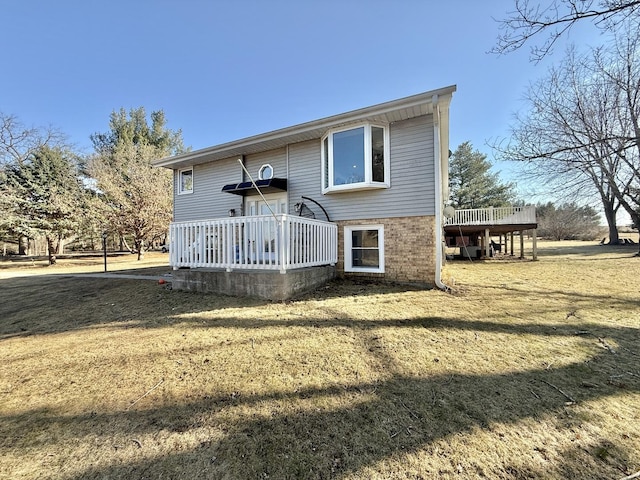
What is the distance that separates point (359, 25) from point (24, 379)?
11.7m

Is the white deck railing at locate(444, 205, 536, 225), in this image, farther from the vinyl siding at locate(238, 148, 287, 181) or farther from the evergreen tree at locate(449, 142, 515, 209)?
the evergreen tree at locate(449, 142, 515, 209)

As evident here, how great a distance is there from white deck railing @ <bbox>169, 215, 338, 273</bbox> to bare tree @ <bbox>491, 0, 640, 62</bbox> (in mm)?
5207

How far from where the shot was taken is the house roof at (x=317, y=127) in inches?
253

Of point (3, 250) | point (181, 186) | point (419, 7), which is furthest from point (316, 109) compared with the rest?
point (3, 250)

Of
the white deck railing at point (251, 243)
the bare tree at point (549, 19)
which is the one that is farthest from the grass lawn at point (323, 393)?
the bare tree at point (549, 19)

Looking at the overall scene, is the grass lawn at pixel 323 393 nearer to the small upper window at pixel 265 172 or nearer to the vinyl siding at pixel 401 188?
the vinyl siding at pixel 401 188

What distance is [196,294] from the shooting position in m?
6.33

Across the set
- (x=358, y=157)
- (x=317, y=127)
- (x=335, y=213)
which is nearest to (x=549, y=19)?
(x=358, y=157)

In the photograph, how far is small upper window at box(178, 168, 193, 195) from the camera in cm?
1114

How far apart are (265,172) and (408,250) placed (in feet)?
17.9

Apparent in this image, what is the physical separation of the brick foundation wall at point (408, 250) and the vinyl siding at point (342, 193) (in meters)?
0.22

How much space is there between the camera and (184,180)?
11.3 metres

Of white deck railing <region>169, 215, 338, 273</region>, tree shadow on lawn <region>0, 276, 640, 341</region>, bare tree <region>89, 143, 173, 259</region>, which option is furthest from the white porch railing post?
bare tree <region>89, 143, 173, 259</region>

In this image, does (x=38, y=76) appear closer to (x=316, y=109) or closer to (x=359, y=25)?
(x=316, y=109)
